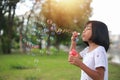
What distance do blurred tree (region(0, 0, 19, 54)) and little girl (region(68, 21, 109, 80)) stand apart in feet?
84.3

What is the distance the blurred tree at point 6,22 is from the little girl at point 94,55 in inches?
1012

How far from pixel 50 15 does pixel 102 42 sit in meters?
23.9

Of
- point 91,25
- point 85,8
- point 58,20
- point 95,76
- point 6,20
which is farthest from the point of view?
point 6,20

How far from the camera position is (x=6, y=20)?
3303 centimetres

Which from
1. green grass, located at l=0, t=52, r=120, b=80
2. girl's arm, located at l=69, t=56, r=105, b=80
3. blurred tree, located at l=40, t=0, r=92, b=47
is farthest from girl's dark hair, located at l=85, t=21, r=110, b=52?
blurred tree, located at l=40, t=0, r=92, b=47

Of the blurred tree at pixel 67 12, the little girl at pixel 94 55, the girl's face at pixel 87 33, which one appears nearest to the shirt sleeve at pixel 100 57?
the little girl at pixel 94 55

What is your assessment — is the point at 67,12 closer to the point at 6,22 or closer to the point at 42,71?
the point at 6,22

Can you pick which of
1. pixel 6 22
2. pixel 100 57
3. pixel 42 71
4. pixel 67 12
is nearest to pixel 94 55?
pixel 100 57

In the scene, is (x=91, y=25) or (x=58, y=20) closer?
(x=91, y=25)

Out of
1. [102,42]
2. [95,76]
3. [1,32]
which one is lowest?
[95,76]

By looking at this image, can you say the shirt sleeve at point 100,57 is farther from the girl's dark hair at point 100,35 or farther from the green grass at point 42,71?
the green grass at point 42,71

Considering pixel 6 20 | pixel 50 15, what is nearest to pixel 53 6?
pixel 50 15

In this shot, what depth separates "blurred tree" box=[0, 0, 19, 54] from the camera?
29.2 m

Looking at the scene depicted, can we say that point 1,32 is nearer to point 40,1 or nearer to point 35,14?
point 35,14
